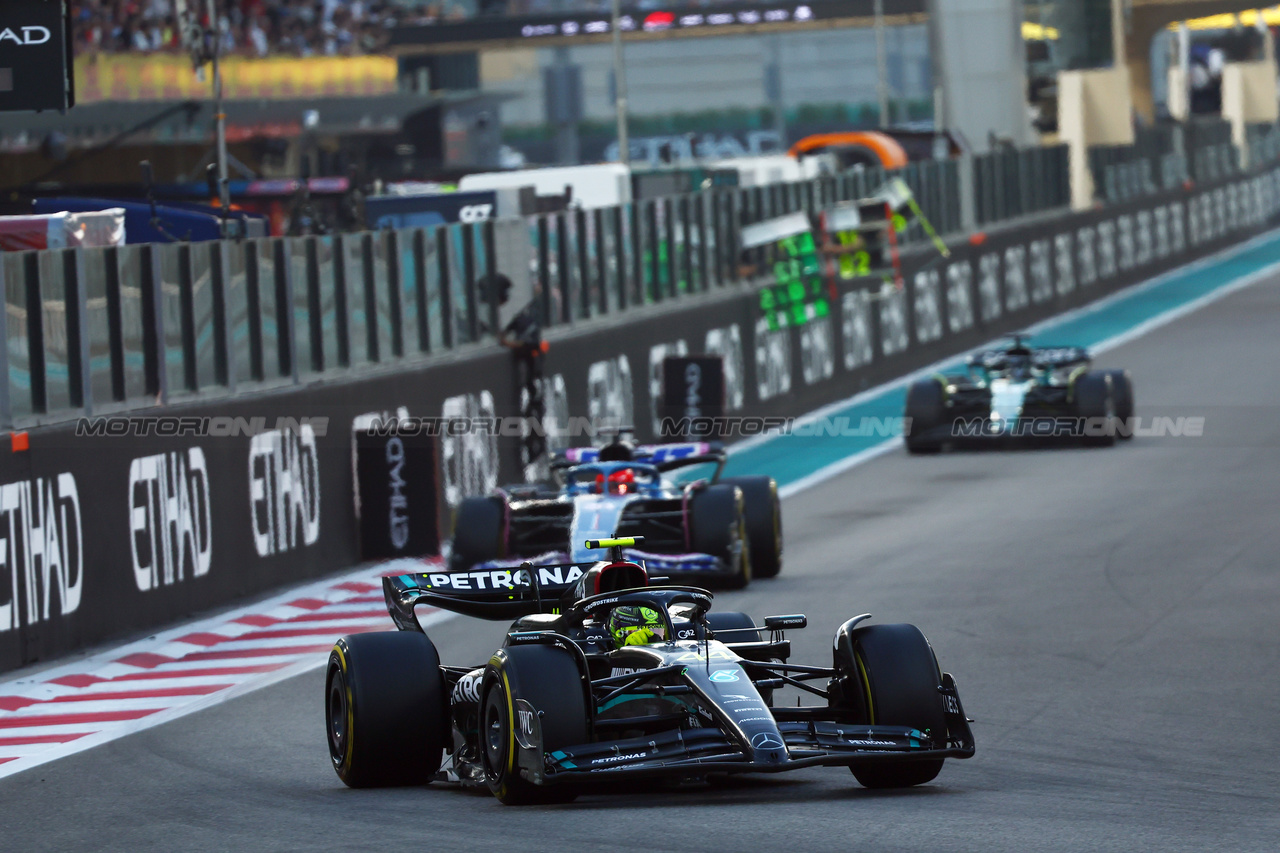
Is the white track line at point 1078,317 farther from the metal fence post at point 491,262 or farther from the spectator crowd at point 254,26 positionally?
the spectator crowd at point 254,26

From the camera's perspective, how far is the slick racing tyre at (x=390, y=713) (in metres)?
8.73

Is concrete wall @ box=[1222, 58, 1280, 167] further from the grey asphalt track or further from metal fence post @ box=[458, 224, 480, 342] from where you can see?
metal fence post @ box=[458, 224, 480, 342]

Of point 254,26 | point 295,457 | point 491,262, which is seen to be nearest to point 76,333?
point 295,457

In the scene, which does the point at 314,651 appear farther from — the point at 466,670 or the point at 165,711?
the point at 466,670

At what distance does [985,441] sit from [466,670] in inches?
563

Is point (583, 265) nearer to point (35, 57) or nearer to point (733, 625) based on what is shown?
point (35, 57)

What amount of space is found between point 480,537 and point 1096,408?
30.3 ft

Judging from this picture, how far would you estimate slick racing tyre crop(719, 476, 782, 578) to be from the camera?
1493cm

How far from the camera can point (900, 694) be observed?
8.26 m

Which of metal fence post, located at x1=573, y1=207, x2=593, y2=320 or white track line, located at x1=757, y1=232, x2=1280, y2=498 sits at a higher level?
metal fence post, located at x1=573, y1=207, x2=593, y2=320

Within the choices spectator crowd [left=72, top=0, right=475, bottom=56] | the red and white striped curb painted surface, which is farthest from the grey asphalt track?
spectator crowd [left=72, top=0, right=475, bottom=56]

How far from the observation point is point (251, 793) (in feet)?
29.1

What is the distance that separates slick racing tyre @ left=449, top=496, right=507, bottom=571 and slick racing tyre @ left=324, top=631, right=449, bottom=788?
611cm

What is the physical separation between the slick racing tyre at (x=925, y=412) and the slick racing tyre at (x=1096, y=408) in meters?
1.35
